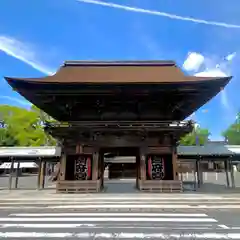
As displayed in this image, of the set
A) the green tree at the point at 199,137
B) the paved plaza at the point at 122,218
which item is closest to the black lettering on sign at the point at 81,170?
the paved plaza at the point at 122,218

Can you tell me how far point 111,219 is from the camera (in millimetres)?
9047

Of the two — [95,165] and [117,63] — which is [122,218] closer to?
[95,165]

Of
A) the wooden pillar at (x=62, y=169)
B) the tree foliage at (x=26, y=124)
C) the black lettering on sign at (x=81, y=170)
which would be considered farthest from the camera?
the tree foliage at (x=26, y=124)

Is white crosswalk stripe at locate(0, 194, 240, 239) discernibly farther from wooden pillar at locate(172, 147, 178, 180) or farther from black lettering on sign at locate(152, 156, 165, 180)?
black lettering on sign at locate(152, 156, 165, 180)

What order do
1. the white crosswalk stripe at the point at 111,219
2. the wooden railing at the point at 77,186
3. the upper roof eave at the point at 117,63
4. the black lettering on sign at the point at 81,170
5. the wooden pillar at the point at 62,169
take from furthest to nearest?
the upper roof eave at the point at 117,63 → the black lettering on sign at the point at 81,170 → the wooden pillar at the point at 62,169 → the wooden railing at the point at 77,186 → the white crosswalk stripe at the point at 111,219

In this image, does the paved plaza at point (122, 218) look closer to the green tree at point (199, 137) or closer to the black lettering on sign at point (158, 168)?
the black lettering on sign at point (158, 168)

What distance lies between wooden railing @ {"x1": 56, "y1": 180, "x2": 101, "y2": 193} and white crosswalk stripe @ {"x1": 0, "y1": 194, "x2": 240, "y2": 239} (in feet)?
8.64

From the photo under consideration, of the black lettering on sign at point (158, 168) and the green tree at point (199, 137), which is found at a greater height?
the green tree at point (199, 137)

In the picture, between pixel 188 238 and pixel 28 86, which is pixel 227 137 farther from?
pixel 188 238

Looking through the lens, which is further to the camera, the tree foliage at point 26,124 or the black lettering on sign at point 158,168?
the tree foliage at point 26,124

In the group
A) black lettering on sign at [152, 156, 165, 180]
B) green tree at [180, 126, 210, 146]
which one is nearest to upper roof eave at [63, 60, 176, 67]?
black lettering on sign at [152, 156, 165, 180]

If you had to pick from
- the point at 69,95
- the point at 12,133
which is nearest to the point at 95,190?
the point at 69,95

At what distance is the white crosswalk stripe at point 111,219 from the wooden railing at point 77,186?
2.63 metres

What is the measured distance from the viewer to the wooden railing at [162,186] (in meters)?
16.5
